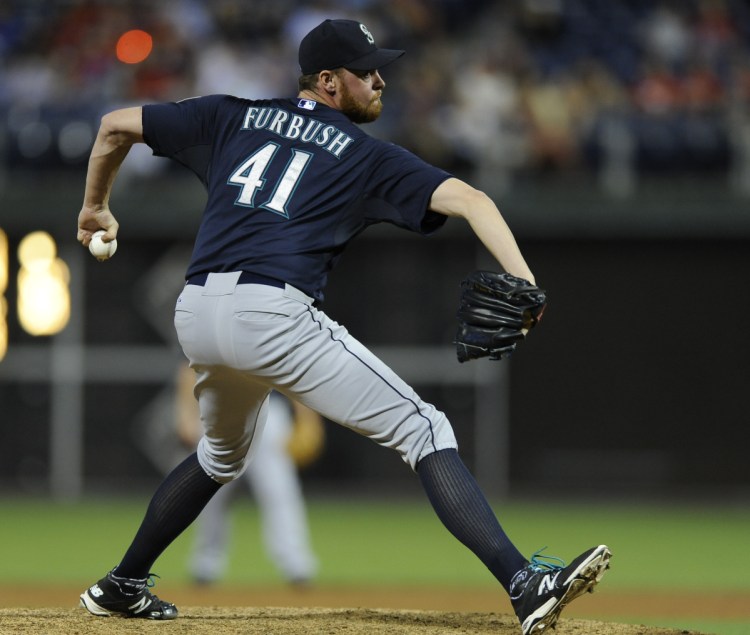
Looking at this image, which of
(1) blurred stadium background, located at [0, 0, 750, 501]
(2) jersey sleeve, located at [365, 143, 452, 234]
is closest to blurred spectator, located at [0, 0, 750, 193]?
(1) blurred stadium background, located at [0, 0, 750, 501]

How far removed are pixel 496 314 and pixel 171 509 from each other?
1348mm

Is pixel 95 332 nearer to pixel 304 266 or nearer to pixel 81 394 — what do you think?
pixel 81 394

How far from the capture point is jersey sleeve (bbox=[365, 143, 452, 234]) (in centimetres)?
408

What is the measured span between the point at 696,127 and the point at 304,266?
10.2m

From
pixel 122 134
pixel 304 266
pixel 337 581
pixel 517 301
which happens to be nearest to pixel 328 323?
pixel 304 266

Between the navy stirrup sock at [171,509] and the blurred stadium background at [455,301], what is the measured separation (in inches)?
364

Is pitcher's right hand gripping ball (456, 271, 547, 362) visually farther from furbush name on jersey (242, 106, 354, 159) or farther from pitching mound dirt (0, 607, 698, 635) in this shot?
pitching mound dirt (0, 607, 698, 635)

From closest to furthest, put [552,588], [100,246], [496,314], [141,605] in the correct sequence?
[552,588]
[496,314]
[100,246]
[141,605]

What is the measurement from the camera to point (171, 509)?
15.0ft

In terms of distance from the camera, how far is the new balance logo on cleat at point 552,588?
12.7ft

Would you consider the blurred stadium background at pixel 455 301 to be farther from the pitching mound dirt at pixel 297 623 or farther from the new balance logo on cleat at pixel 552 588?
the new balance logo on cleat at pixel 552 588

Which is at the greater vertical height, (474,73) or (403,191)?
(474,73)

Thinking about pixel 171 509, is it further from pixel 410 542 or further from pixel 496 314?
pixel 410 542

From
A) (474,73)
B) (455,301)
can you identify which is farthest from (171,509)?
(474,73)
